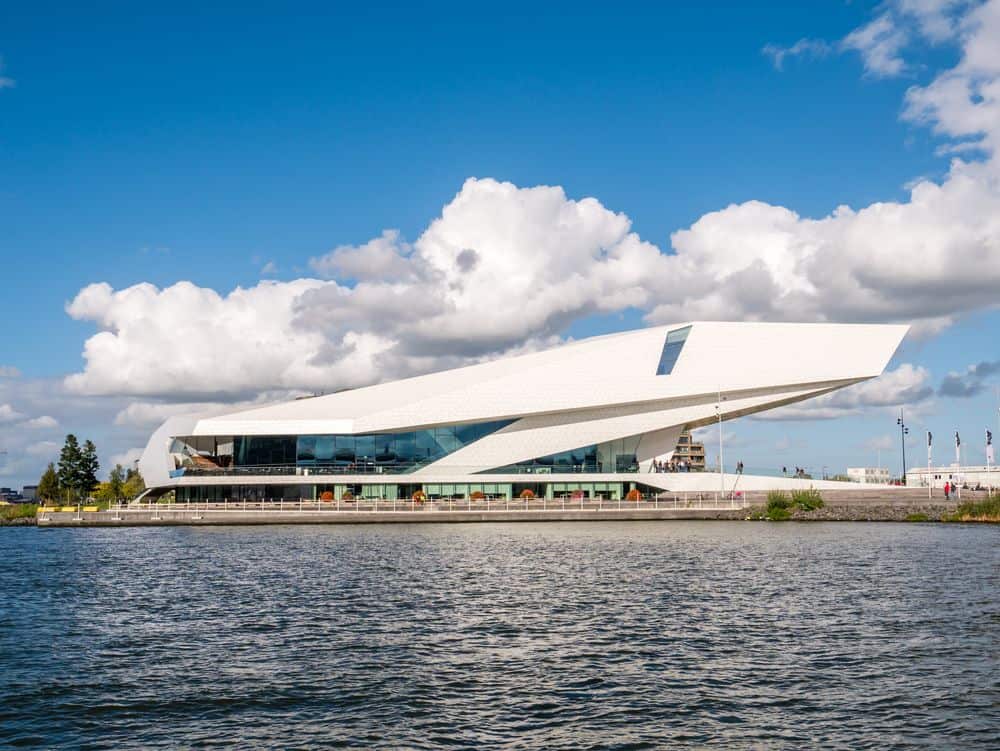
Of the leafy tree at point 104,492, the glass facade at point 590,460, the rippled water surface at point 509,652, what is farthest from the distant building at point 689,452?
the rippled water surface at point 509,652

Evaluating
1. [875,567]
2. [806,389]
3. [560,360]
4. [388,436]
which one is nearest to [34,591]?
[875,567]

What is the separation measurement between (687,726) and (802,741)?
1.64 metres

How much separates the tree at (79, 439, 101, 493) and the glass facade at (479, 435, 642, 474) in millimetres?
48729

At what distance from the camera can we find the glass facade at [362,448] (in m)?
69.4

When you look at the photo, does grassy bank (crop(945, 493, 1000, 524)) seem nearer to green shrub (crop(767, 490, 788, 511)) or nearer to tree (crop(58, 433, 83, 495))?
green shrub (crop(767, 490, 788, 511))

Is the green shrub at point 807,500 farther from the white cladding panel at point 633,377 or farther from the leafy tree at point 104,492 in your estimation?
the leafy tree at point 104,492

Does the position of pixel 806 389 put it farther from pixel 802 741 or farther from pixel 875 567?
pixel 802 741

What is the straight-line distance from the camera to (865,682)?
52.3ft

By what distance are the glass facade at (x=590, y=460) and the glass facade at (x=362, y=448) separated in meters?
3.73

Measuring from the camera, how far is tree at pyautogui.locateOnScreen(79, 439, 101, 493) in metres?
96.0

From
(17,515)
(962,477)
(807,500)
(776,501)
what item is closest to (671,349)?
(776,501)

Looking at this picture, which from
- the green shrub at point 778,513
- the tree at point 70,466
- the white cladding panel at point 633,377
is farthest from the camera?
the tree at point 70,466

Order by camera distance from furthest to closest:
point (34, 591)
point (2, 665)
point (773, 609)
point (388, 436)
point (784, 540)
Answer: point (388, 436) → point (784, 540) → point (34, 591) → point (773, 609) → point (2, 665)

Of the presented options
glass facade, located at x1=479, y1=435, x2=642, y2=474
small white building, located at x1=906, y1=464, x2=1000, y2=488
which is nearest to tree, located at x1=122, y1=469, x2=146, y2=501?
glass facade, located at x1=479, y1=435, x2=642, y2=474
